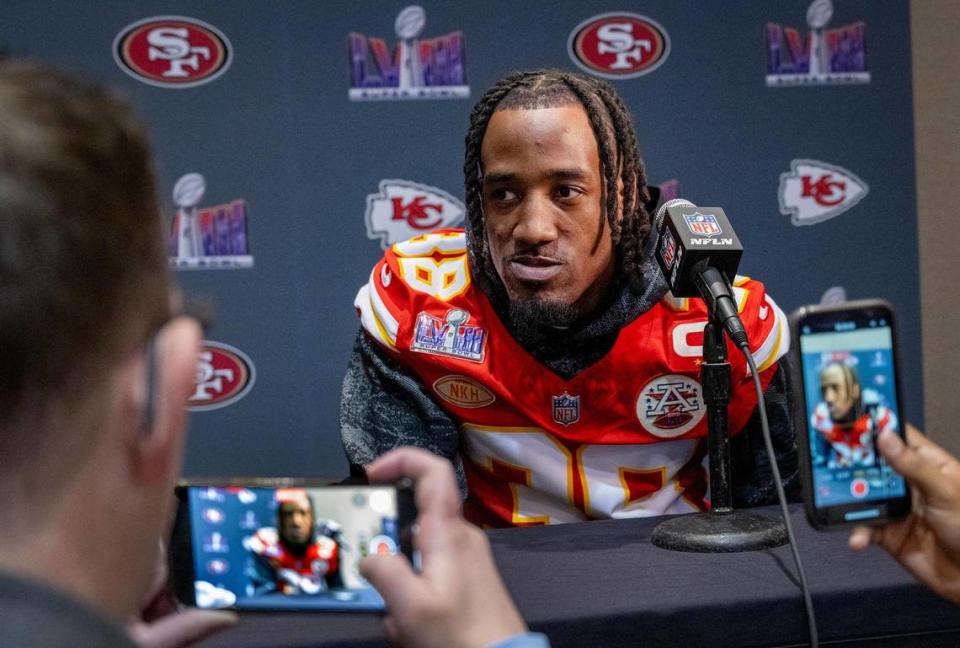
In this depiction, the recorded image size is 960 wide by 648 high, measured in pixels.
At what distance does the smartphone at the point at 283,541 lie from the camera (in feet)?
2.15

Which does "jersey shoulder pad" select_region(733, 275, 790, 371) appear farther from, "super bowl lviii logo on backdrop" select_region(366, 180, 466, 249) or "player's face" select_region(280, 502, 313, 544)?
"super bowl lviii logo on backdrop" select_region(366, 180, 466, 249)

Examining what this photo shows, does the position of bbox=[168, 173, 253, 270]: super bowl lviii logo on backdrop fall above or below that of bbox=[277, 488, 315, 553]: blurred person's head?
above

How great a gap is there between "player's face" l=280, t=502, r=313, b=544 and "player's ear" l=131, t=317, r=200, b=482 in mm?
177

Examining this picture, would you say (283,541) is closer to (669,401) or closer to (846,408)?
(846,408)

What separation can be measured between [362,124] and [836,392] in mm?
1637

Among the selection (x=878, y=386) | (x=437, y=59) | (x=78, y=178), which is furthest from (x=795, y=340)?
(x=437, y=59)

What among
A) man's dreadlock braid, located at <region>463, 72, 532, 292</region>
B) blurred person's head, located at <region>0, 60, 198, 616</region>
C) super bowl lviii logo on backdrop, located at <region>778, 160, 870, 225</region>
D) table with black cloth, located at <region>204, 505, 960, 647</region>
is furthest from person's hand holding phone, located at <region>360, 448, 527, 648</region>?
super bowl lviii logo on backdrop, located at <region>778, 160, 870, 225</region>

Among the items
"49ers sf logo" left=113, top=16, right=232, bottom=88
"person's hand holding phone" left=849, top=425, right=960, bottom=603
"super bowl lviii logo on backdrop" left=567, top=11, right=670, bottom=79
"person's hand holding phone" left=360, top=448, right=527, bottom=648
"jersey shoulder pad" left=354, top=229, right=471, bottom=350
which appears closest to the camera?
"person's hand holding phone" left=360, top=448, right=527, bottom=648

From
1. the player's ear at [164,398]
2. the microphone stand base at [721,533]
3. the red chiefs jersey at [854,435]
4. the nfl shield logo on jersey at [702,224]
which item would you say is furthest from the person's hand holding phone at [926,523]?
the player's ear at [164,398]

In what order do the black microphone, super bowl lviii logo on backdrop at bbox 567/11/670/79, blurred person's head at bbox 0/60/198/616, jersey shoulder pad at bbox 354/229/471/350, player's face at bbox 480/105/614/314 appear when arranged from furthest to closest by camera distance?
1. super bowl lviii logo on backdrop at bbox 567/11/670/79
2. jersey shoulder pad at bbox 354/229/471/350
3. player's face at bbox 480/105/614/314
4. the black microphone
5. blurred person's head at bbox 0/60/198/616

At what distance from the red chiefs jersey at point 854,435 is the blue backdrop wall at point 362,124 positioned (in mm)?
1587

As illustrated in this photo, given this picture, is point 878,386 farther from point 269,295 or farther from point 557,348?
point 269,295

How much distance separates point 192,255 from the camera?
229cm

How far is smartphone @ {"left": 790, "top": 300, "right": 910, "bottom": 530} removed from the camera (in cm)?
81
